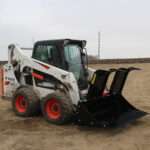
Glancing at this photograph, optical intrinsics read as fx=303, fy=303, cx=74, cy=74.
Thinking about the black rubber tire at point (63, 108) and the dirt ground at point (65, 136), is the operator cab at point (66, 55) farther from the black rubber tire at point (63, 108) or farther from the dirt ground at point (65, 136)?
the dirt ground at point (65, 136)

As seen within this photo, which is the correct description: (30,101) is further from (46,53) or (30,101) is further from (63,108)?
(46,53)

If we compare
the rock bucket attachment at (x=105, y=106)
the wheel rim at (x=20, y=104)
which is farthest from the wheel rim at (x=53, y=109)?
the wheel rim at (x=20, y=104)

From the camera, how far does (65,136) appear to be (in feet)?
20.3

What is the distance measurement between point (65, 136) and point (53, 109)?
1031mm

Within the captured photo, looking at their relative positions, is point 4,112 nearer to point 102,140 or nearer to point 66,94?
point 66,94

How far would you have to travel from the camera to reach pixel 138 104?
960 cm

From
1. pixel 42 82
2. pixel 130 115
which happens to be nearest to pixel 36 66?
pixel 42 82

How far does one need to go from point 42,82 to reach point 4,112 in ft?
5.39

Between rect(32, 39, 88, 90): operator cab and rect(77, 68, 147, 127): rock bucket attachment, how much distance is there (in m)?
0.59

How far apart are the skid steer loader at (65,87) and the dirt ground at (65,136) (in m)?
0.24

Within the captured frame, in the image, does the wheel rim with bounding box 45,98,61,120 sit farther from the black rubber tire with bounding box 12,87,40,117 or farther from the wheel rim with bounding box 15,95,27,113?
the wheel rim with bounding box 15,95,27,113

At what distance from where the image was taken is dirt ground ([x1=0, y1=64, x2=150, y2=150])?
5.62 m

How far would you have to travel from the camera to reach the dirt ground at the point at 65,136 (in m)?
5.62

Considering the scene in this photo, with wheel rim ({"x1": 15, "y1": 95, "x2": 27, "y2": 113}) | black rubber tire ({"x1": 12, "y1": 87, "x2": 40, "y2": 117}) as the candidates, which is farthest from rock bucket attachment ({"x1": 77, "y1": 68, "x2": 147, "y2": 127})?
wheel rim ({"x1": 15, "y1": 95, "x2": 27, "y2": 113})
